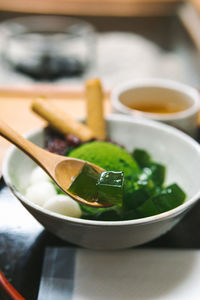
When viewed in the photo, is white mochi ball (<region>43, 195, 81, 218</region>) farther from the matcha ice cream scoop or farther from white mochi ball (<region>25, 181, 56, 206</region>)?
the matcha ice cream scoop

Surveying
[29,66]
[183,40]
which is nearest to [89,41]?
[29,66]

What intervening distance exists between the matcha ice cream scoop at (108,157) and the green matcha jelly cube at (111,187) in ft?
0.48

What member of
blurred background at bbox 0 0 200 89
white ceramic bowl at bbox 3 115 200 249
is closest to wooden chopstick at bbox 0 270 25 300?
white ceramic bowl at bbox 3 115 200 249

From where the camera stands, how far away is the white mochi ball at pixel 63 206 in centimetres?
68

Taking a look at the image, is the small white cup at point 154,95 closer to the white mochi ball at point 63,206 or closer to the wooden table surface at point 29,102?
the wooden table surface at point 29,102

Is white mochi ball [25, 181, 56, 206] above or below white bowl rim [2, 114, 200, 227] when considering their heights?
below

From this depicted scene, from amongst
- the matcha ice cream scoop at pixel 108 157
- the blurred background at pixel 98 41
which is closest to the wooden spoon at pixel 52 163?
the matcha ice cream scoop at pixel 108 157

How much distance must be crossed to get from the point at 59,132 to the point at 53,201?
264mm

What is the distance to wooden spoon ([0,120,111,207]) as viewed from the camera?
2.22 ft

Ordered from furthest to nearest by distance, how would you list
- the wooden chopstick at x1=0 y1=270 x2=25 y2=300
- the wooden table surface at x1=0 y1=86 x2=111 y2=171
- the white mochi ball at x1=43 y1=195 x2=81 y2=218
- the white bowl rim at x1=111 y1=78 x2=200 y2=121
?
the wooden table surface at x1=0 y1=86 x2=111 y2=171 < the white bowl rim at x1=111 y1=78 x2=200 y2=121 < the white mochi ball at x1=43 y1=195 x2=81 y2=218 < the wooden chopstick at x1=0 y1=270 x2=25 y2=300

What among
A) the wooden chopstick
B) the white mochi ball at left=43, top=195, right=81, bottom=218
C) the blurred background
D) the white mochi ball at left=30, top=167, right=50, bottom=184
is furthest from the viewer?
the blurred background

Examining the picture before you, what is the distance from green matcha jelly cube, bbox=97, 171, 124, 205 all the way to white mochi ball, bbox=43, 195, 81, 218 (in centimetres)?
6

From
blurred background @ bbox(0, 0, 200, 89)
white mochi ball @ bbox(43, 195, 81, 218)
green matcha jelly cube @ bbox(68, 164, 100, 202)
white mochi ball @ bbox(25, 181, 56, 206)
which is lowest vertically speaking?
blurred background @ bbox(0, 0, 200, 89)

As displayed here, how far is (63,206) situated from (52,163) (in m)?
0.08
